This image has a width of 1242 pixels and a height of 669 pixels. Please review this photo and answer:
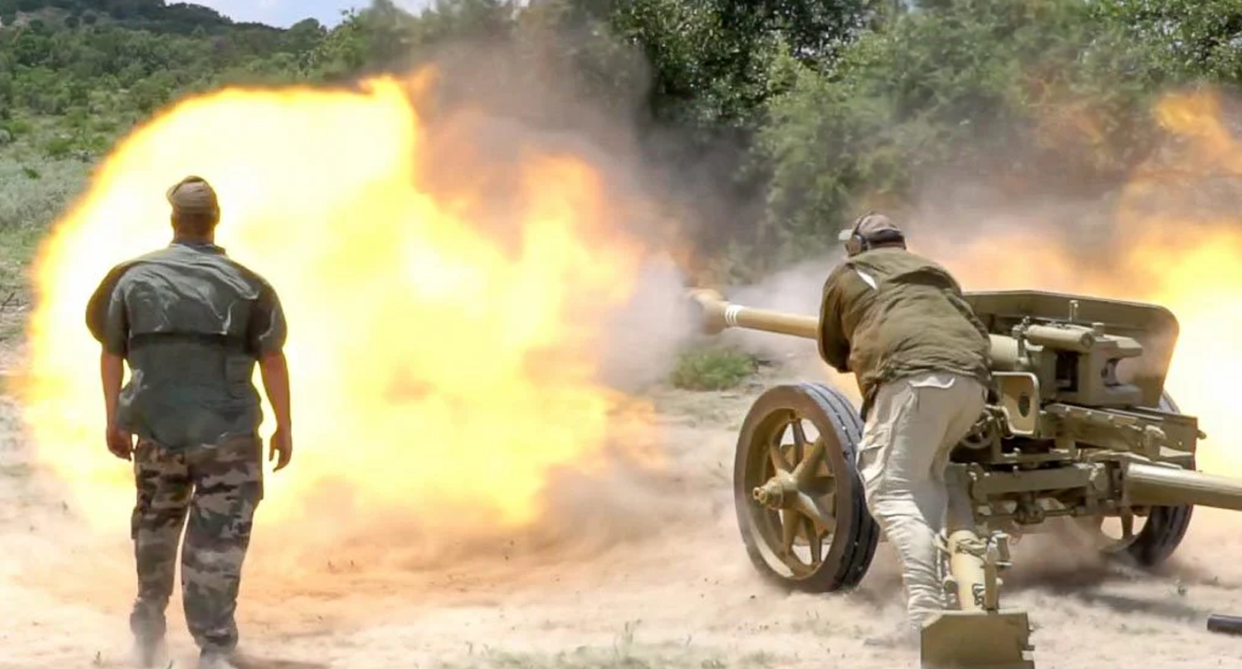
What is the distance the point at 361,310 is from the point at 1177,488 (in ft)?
16.7

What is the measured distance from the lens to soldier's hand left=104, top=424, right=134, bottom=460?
589 cm

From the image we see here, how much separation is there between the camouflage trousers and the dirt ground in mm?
205

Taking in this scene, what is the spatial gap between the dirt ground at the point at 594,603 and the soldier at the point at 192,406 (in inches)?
11.5

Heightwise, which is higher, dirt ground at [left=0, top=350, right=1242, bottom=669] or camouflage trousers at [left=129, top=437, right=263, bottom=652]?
camouflage trousers at [left=129, top=437, right=263, bottom=652]

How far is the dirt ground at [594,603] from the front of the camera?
620 centimetres

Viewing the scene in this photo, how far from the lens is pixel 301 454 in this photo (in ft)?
30.3

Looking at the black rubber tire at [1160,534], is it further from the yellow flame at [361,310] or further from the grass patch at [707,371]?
the grass patch at [707,371]

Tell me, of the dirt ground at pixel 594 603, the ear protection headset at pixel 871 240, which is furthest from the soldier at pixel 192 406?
the ear protection headset at pixel 871 240

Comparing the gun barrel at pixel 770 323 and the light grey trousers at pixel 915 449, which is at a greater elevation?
the gun barrel at pixel 770 323

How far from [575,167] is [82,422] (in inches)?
269

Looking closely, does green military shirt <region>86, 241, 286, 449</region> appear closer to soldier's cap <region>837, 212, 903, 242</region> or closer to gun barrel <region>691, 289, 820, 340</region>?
soldier's cap <region>837, 212, 903, 242</region>

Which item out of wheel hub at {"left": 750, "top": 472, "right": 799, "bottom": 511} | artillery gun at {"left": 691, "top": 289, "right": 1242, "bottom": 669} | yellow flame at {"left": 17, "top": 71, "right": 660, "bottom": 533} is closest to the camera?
artillery gun at {"left": 691, "top": 289, "right": 1242, "bottom": 669}

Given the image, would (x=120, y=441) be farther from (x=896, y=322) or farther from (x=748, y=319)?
(x=748, y=319)

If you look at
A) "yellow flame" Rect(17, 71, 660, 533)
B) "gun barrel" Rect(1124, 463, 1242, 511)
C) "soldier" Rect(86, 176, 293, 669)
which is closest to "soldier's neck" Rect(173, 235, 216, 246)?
"soldier" Rect(86, 176, 293, 669)
